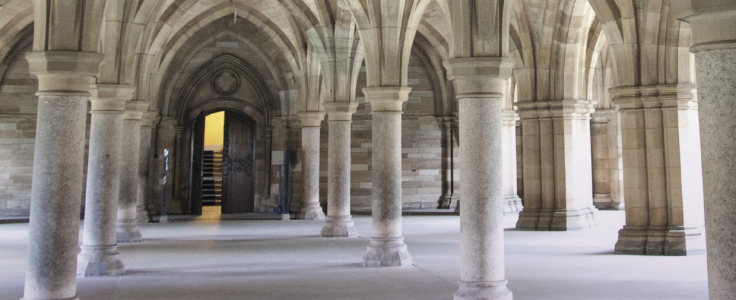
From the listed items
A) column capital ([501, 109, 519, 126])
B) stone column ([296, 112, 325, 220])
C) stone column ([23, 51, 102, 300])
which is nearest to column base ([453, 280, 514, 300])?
stone column ([23, 51, 102, 300])

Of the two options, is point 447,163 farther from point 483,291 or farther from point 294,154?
point 483,291

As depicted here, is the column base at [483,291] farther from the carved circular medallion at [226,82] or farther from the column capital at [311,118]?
the carved circular medallion at [226,82]

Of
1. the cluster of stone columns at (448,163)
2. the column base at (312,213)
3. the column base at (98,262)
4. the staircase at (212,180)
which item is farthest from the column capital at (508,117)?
the staircase at (212,180)

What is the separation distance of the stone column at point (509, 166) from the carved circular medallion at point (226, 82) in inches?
354

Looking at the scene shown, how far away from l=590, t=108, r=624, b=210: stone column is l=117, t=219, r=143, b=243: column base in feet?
46.2

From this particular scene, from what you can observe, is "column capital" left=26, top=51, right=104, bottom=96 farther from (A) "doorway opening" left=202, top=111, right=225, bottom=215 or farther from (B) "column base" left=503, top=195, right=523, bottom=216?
(A) "doorway opening" left=202, top=111, right=225, bottom=215

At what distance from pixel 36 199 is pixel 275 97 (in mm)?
15542

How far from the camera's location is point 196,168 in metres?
21.3

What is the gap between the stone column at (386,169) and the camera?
9.19m

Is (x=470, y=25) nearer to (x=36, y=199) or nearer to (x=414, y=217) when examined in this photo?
(x=36, y=199)

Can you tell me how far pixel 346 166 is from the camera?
12.4 m

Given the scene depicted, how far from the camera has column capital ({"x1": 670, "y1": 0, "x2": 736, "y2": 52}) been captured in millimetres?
3760

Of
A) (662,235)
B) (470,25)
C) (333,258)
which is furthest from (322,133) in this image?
(470,25)

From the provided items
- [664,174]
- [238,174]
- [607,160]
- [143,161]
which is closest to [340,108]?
[664,174]
